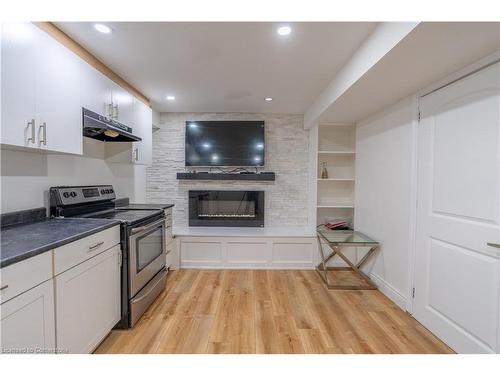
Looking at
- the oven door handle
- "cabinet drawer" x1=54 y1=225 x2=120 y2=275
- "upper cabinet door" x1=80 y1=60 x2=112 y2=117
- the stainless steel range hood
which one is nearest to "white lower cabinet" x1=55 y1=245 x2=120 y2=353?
"cabinet drawer" x1=54 y1=225 x2=120 y2=275

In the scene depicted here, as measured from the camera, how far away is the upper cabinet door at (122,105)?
222cm

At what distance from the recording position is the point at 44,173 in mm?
1845

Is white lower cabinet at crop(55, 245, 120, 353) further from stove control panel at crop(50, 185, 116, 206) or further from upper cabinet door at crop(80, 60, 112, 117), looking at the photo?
upper cabinet door at crop(80, 60, 112, 117)

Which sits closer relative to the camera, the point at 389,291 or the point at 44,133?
the point at 44,133

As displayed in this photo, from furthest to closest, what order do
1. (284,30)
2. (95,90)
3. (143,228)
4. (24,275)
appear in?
(143,228) → (95,90) → (284,30) → (24,275)

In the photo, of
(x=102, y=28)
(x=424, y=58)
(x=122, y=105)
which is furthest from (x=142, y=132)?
(x=424, y=58)

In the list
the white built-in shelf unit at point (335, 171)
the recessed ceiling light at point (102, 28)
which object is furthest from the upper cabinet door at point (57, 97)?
the white built-in shelf unit at point (335, 171)

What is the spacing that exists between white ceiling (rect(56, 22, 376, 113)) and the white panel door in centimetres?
90

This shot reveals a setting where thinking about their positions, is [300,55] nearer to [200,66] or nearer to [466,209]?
[200,66]

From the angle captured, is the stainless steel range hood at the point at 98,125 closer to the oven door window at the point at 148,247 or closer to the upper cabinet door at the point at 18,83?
the upper cabinet door at the point at 18,83

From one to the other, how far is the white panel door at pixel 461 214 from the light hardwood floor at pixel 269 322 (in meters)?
0.31

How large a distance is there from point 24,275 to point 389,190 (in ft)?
9.86

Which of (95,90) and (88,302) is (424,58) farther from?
(88,302)

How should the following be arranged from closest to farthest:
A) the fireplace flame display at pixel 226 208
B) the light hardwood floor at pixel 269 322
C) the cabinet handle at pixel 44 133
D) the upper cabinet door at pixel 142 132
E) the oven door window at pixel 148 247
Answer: the cabinet handle at pixel 44 133 → the light hardwood floor at pixel 269 322 → the oven door window at pixel 148 247 → the upper cabinet door at pixel 142 132 → the fireplace flame display at pixel 226 208
